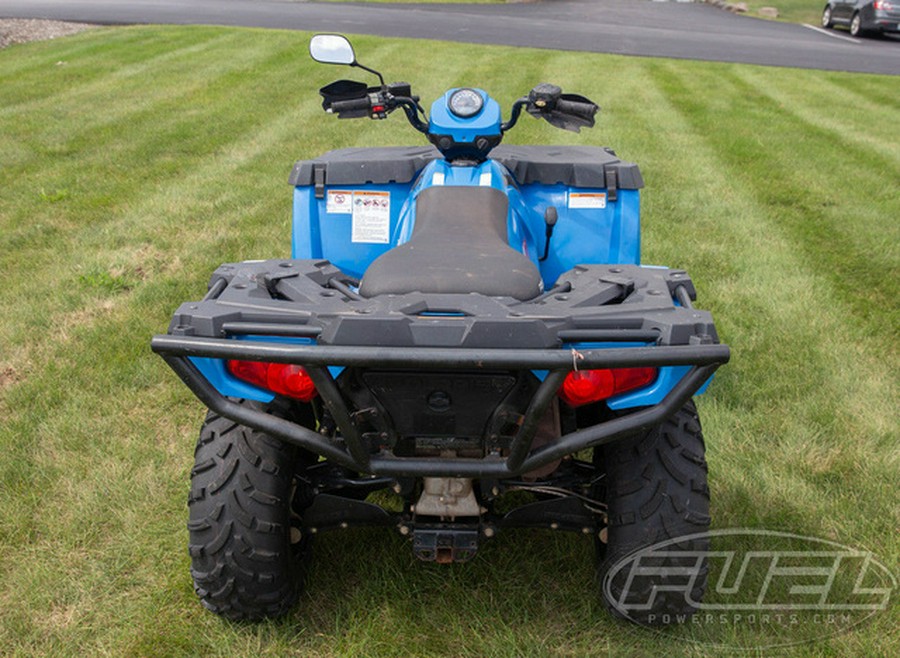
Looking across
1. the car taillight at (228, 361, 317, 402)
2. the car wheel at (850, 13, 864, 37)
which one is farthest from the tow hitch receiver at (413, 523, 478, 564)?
the car wheel at (850, 13, 864, 37)

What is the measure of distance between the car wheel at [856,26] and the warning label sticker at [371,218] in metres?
18.5

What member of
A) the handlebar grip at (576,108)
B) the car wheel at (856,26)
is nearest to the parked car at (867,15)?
the car wheel at (856,26)

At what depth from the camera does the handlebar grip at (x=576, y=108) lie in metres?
3.50

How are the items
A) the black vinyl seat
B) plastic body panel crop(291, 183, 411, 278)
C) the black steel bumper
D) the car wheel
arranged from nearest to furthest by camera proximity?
the black steel bumper, the black vinyl seat, plastic body panel crop(291, 183, 411, 278), the car wheel

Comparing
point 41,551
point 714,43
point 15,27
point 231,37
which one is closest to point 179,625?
point 41,551

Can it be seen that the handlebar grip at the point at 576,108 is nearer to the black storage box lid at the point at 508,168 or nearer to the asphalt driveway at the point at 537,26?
the black storage box lid at the point at 508,168

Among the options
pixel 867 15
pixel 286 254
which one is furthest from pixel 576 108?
pixel 867 15

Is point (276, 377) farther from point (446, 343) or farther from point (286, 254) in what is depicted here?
point (286, 254)

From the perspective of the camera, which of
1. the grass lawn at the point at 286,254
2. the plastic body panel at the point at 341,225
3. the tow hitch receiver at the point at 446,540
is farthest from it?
the plastic body panel at the point at 341,225

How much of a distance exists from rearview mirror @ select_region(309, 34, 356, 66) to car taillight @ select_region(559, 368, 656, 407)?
6.41 ft

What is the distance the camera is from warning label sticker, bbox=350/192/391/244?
11.6 feet

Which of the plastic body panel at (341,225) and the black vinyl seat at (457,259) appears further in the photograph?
the plastic body panel at (341,225)

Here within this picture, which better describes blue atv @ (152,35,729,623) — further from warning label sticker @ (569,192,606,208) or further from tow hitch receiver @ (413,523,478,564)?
warning label sticker @ (569,192,606,208)

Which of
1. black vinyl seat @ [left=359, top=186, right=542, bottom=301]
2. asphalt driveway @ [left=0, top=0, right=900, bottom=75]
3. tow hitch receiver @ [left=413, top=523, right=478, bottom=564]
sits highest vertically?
black vinyl seat @ [left=359, top=186, right=542, bottom=301]
